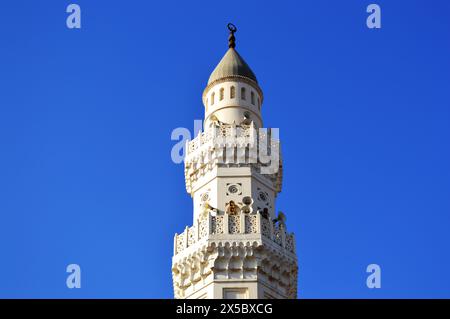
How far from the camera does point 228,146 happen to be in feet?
102

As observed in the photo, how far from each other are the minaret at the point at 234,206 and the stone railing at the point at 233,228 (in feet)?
Answer: 0.10

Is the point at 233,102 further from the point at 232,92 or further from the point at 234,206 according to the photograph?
the point at 234,206

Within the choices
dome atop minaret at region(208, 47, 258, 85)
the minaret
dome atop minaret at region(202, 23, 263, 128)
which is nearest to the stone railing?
the minaret

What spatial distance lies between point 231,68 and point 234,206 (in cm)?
596

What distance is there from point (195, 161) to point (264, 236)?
13.8 ft

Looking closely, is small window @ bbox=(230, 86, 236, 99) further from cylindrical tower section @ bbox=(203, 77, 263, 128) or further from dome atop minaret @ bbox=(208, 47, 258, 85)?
dome atop minaret @ bbox=(208, 47, 258, 85)

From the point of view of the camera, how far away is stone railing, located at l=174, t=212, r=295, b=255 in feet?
95.9

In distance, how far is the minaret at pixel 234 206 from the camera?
95.0 feet

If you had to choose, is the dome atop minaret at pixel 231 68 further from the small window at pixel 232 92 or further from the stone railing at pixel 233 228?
the stone railing at pixel 233 228

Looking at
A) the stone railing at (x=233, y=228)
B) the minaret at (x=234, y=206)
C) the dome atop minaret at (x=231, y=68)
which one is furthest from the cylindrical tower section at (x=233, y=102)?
the stone railing at (x=233, y=228)

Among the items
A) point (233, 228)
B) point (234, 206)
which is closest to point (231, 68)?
point (234, 206)
